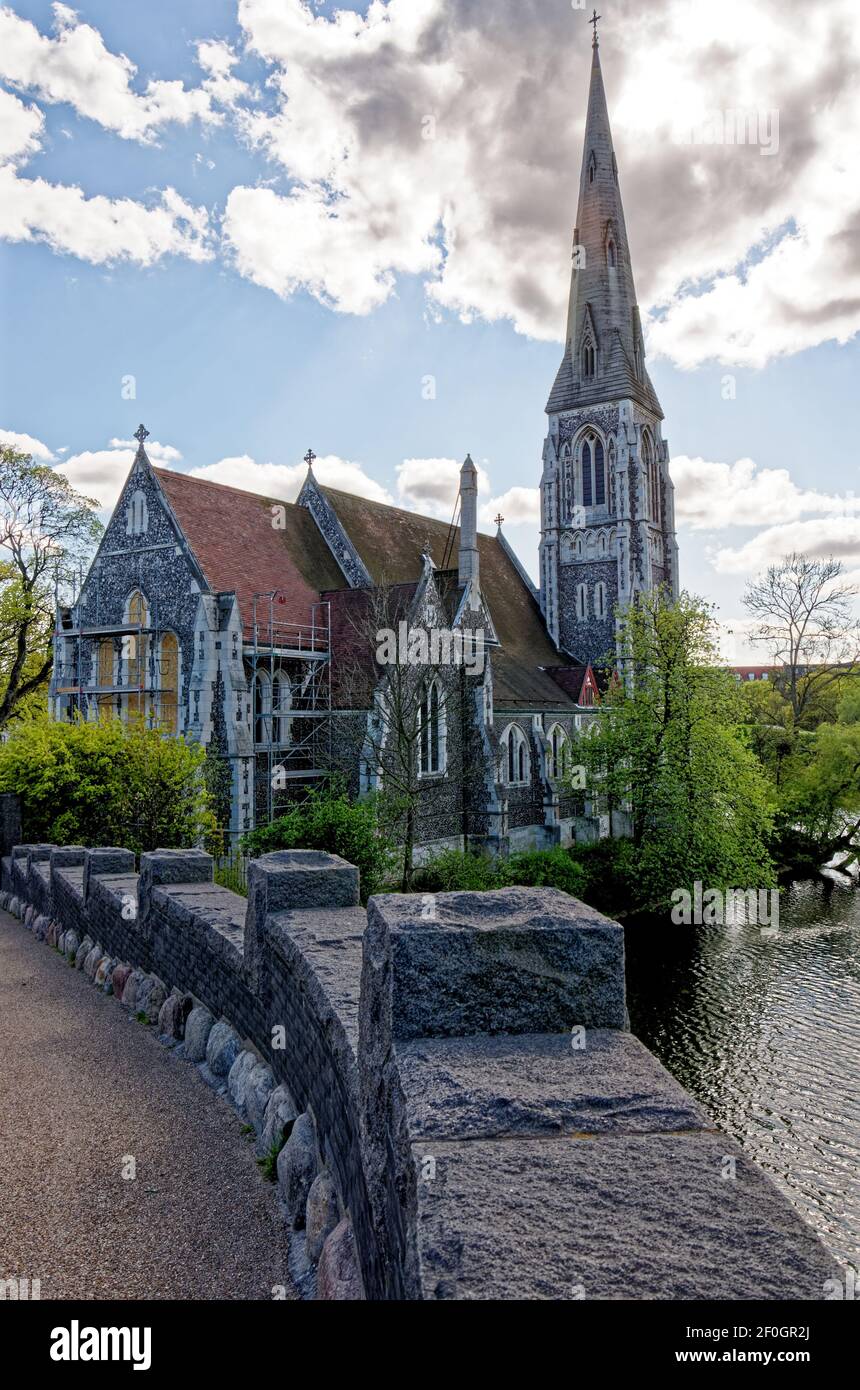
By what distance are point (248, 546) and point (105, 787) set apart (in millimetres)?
10113

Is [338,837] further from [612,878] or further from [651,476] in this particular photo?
[651,476]

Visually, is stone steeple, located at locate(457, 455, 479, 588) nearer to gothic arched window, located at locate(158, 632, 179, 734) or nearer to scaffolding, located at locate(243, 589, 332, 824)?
scaffolding, located at locate(243, 589, 332, 824)

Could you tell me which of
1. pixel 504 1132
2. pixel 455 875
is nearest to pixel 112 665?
pixel 455 875

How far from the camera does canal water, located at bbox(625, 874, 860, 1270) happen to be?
1019 cm

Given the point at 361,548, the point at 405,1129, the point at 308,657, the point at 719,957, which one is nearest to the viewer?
the point at 405,1129

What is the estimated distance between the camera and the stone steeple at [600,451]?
33406 millimetres

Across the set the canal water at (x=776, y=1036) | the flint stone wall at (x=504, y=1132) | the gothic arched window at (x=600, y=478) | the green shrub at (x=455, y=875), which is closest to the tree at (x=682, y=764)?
the canal water at (x=776, y=1036)

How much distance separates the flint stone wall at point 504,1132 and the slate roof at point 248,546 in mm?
17758

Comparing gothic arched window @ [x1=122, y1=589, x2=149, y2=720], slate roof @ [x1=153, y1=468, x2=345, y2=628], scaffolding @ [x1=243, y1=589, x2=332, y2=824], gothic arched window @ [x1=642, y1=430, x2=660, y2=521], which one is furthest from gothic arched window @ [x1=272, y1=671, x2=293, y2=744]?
gothic arched window @ [x1=642, y1=430, x2=660, y2=521]

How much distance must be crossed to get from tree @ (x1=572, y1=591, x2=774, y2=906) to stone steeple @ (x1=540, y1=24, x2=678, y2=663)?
8.90 metres

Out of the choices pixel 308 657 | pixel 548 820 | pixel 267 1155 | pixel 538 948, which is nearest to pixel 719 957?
pixel 548 820

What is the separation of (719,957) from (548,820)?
29.9 feet
